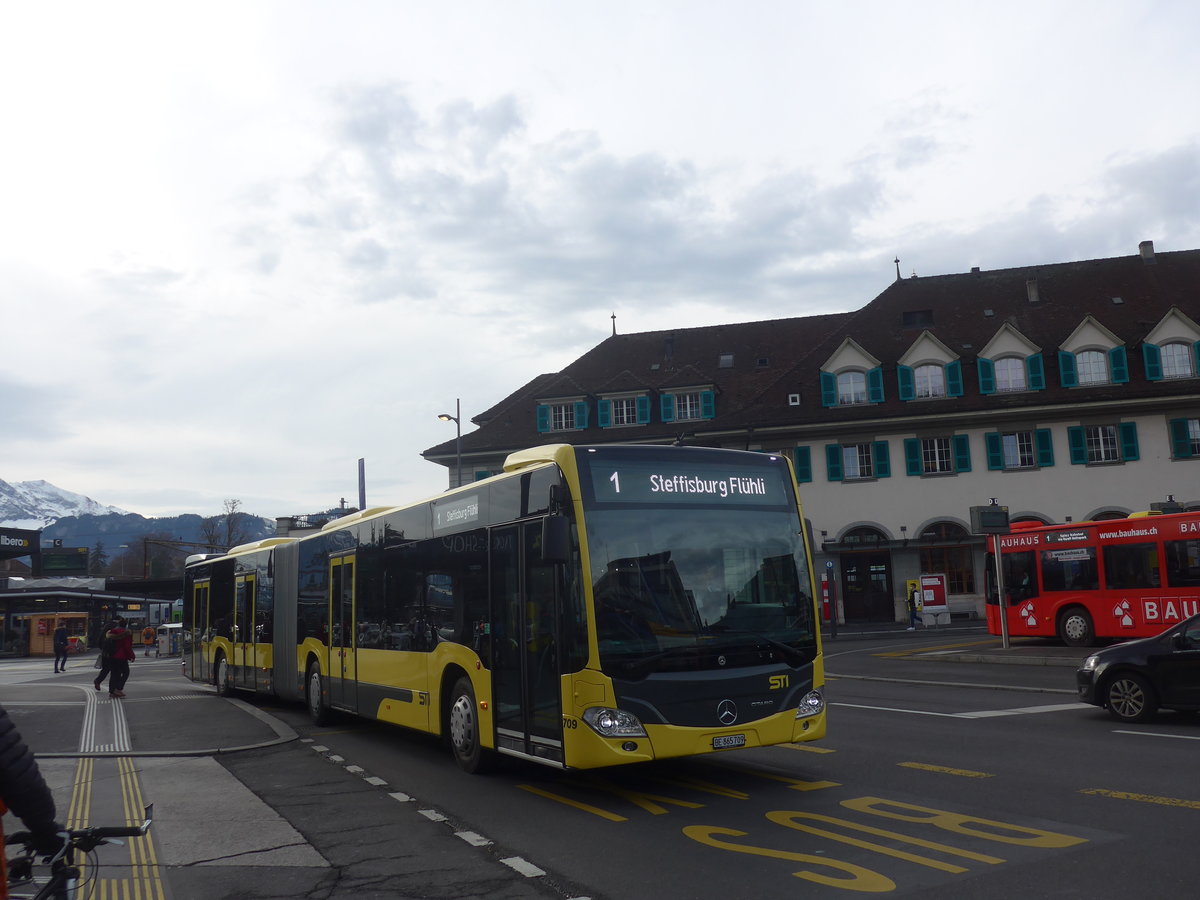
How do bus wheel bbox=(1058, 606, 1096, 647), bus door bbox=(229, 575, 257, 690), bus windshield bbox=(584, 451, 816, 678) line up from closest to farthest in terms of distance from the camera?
bus windshield bbox=(584, 451, 816, 678), bus door bbox=(229, 575, 257, 690), bus wheel bbox=(1058, 606, 1096, 647)

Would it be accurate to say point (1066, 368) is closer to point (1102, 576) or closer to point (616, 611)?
point (1102, 576)

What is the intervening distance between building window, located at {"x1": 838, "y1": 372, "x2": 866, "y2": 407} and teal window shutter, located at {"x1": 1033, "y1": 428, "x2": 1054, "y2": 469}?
7.16 m

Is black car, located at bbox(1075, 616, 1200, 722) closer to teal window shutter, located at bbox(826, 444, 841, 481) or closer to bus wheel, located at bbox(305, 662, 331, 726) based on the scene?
bus wheel, located at bbox(305, 662, 331, 726)

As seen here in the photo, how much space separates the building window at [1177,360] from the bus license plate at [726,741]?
41922 millimetres

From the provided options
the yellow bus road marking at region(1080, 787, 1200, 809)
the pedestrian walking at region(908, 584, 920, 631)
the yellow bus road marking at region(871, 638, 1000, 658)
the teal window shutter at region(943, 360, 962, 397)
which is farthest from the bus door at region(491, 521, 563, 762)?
the teal window shutter at region(943, 360, 962, 397)

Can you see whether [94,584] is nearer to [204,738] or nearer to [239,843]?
[204,738]

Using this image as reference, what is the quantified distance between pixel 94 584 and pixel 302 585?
232 feet

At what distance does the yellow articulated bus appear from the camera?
8.86m

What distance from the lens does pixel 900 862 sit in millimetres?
6754

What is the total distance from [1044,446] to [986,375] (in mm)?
3783

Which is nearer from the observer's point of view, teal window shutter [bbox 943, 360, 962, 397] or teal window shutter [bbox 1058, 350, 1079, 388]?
teal window shutter [bbox 1058, 350, 1079, 388]

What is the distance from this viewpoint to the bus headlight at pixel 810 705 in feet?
31.3

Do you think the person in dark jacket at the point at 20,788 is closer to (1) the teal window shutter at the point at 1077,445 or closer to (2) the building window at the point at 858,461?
(2) the building window at the point at 858,461

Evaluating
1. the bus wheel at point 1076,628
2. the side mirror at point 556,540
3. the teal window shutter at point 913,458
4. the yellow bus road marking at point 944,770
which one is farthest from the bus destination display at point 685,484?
the teal window shutter at point 913,458
